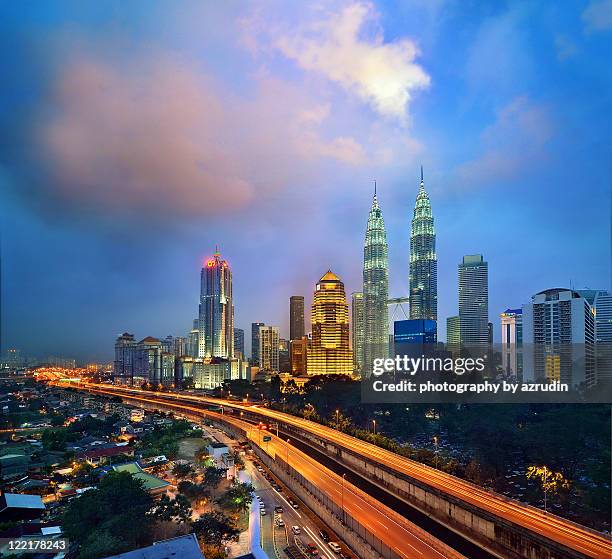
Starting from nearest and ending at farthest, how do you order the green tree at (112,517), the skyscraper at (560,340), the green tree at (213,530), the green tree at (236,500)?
the green tree at (112,517), the green tree at (213,530), the green tree at (236,500), the skyscraper at (560,340)

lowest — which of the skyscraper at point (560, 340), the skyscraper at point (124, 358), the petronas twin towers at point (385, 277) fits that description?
the skyscraper at point (124, 358)

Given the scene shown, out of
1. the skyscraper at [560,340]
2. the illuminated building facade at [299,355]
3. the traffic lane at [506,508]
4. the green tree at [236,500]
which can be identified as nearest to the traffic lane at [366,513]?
the traffic lane at [506,508]

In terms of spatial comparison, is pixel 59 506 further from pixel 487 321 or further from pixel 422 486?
pixel 487 321

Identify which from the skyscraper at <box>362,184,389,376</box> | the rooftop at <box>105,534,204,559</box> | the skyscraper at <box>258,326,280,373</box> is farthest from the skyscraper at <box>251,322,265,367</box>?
the rooftop at <box>105,534,204,559</box>

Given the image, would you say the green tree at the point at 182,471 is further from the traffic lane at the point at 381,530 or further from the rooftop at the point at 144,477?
the traffic lane at the point at 381,530

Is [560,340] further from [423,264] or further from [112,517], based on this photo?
[423,264]

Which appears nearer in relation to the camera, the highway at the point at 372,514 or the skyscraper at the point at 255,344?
the highway at the point at 372,514

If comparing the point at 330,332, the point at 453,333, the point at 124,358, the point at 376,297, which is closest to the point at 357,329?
the point at 376,297
